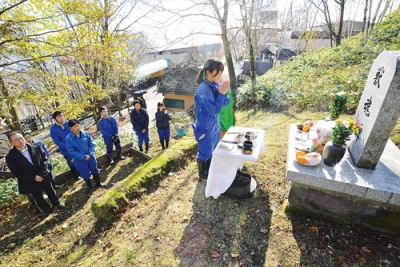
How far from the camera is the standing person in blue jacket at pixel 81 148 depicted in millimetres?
4859

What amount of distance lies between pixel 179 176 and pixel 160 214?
1419 millimetres

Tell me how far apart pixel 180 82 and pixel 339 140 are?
1917 centimetres

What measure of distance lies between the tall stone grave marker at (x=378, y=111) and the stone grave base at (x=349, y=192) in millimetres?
267

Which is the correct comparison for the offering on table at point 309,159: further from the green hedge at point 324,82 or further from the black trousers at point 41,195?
the green hedge at point 324,82

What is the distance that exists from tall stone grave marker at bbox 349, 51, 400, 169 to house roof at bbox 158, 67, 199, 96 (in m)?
16.9

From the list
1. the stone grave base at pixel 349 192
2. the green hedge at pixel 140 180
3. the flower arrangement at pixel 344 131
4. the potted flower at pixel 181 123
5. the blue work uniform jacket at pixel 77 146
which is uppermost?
the flower arrangement at pixel 344 131

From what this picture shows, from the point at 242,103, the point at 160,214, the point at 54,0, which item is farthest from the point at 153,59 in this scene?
the point at 160,214

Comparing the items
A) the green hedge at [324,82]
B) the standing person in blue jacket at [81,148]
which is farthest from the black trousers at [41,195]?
the green hedge at [324,82]

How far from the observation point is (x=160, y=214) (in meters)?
3.84

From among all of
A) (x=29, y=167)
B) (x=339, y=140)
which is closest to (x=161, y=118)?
(x=29, y=167)

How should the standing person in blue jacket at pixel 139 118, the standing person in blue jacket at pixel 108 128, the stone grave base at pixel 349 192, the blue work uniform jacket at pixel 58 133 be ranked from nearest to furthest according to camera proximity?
the stone grave base at pixel 349 192 < the blue work uniform jacket at pixel 58 133 < the standing person in blue jacket at pixel 108 128 < the standing person in blue jacket at pixel 139 118

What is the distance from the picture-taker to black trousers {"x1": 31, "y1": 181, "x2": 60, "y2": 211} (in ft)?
14.8

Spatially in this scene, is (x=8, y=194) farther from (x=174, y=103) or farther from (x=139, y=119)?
(x=174, y=103)

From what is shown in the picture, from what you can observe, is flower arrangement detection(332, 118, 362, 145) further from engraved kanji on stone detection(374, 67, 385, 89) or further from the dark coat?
the dark coat
